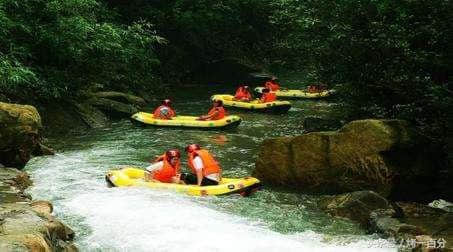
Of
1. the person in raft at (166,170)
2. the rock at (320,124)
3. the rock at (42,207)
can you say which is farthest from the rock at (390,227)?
the rock at (320,124)

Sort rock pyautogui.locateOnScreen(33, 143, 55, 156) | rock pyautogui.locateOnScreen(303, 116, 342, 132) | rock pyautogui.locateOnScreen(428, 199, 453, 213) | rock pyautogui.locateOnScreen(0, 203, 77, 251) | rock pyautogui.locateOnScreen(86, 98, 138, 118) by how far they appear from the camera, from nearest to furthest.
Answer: rock pyautogui.locateOnScreen(0, 203, 77, 251), rock pyautogui.locateOnScreen(428, 199, 453, 213), rock pyautogui.locateOnScreen(33, 143, 55, 156), rock pyautogui.locateOnScreen(303, 116, 342, 132), rock pyautogui.locateOnScreen(86, 98, 138, 118)

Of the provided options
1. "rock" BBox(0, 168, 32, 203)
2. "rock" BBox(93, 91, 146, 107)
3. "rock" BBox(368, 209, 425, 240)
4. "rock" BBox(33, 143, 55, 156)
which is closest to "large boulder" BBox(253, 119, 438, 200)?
"rock" BBox(368, 209, 425, 240)

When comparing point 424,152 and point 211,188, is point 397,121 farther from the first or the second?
point 211,188

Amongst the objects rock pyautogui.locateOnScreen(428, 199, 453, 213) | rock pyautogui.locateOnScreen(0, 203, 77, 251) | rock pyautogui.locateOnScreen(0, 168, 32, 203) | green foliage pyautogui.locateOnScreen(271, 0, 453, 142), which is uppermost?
green foliage pyautogui.locateOnScreen(271, 0, 453, 142)

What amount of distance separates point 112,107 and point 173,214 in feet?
34.3

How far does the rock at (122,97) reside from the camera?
1900cm

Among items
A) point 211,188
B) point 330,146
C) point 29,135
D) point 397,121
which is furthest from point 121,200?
point 397,121

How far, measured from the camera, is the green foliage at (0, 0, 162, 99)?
13672 millimetres

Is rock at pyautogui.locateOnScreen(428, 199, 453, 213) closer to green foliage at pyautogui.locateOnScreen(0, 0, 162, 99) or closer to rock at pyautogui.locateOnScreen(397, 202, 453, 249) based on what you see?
rock at pyautogui.locateOnScreen(397, 202, 453, 249)

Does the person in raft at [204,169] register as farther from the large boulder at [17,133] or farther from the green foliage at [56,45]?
the green foliage at [56,45]

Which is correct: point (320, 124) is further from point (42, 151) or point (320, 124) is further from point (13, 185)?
point (13, 185)

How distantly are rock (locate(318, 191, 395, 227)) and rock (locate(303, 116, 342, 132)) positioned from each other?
5169 millimetres

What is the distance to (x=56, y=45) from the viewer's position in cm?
1491

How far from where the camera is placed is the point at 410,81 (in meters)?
9.41
